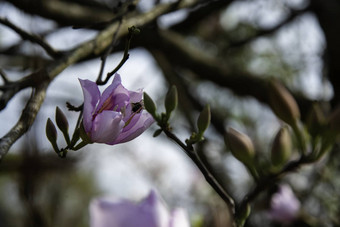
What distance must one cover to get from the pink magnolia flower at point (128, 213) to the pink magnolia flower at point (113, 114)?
17cm

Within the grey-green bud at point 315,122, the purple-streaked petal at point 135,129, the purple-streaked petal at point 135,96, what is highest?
the purple-streaked petal at point 135,96

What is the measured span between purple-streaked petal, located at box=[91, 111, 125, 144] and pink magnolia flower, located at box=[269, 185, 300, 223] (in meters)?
0.84

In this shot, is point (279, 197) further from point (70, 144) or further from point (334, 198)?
point (70, 144)

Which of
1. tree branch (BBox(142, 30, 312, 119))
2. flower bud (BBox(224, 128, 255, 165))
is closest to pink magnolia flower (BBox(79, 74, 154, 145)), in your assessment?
flower bud (BBox(224, 128, 255, 165))

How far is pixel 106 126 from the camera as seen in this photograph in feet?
1.83

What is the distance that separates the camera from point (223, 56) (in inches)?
97.0

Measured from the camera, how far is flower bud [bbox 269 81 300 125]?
74cm

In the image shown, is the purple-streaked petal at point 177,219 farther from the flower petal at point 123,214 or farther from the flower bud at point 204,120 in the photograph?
the flower bud at point 204,120

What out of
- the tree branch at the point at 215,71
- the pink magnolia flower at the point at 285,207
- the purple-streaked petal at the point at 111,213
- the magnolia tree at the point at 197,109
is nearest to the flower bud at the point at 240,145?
the magnolia tree at the point at 197,109

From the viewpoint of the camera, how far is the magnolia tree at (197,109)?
562 mm

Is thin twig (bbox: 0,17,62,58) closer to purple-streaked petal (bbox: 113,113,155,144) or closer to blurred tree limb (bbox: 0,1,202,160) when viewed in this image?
blurred tree limb (bbox: 0,1,202,160)

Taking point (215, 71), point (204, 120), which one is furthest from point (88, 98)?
point (215, 71)

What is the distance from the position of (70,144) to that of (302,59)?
1.97 meters

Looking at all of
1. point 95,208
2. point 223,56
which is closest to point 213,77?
point 223,56
